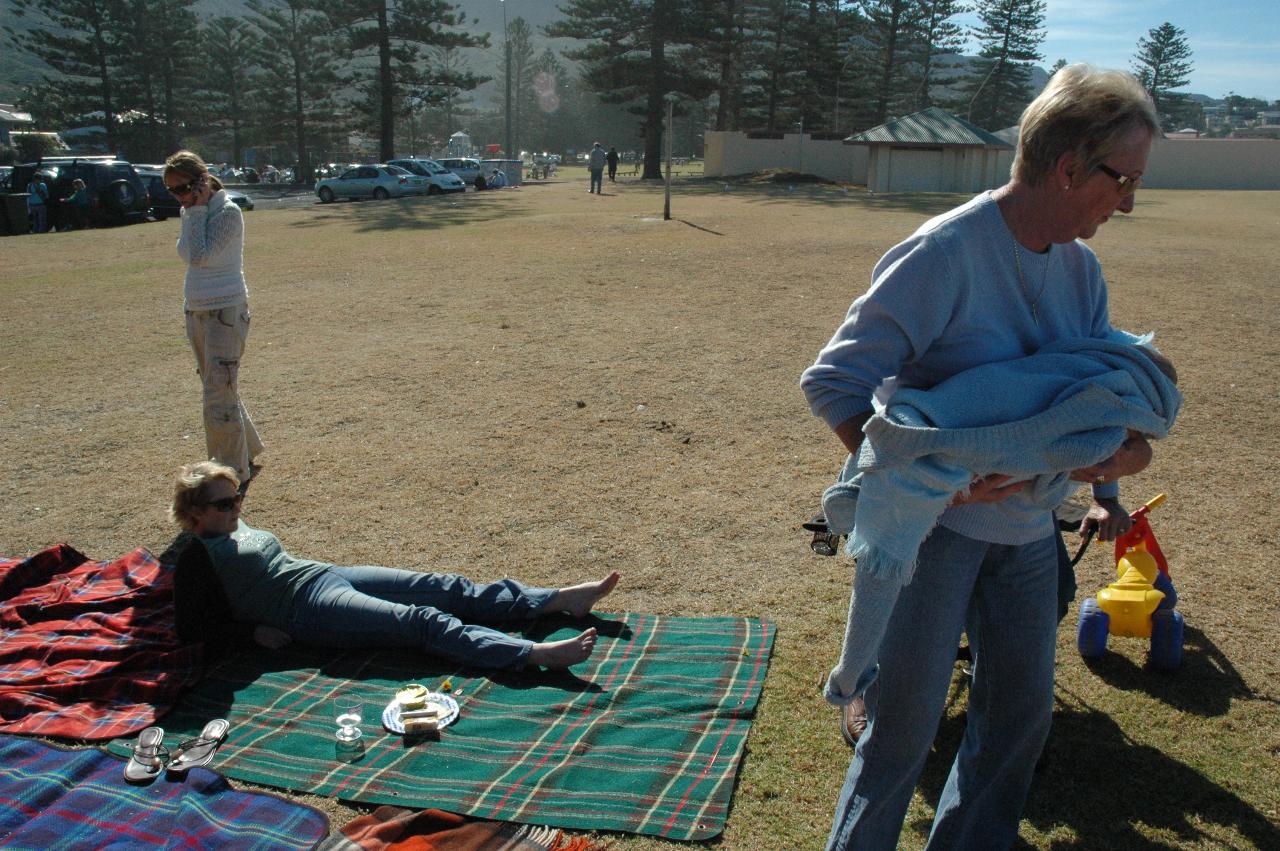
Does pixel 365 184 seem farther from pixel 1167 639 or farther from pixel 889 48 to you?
pixel 1167 639

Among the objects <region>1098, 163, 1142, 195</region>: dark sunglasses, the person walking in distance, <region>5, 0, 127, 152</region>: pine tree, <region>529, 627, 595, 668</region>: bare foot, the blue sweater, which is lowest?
<region>529, 627, 595, 668</region>: bare foot

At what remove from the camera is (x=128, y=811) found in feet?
9.38

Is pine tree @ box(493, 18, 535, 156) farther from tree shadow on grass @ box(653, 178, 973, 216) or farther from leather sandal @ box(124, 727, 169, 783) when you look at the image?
leather sandal @ box(124, 727, 169, 783)

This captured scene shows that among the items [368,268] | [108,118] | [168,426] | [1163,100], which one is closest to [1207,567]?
[168,426]

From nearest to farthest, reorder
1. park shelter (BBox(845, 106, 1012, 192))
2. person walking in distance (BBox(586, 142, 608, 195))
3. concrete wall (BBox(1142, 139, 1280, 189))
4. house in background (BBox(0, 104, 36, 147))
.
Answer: person walking in distance (BBox(586, 142, 608, 195)), park shelter (BBox(845, 106, 1012, 192)), concrete wall (BBox(1142, 139, 1280, 189)), house in background (BBox(0, 104, 36, 147))

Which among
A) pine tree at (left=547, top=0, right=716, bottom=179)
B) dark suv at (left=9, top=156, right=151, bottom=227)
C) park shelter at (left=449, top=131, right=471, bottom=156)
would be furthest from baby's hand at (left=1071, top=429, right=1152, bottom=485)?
park shelter at (left=449, top=131, right=471, bottom=156)

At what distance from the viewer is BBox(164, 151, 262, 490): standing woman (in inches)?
214

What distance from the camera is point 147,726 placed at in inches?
131

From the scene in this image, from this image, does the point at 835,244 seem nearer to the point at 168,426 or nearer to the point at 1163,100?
the point at 168,426

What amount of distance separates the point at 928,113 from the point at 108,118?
138 ft

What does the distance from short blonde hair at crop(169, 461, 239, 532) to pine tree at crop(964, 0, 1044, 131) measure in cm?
6208

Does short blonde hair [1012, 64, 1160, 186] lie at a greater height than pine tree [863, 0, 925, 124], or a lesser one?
lesser

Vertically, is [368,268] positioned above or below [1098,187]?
below

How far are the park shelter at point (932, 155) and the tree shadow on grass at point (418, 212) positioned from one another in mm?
13481
